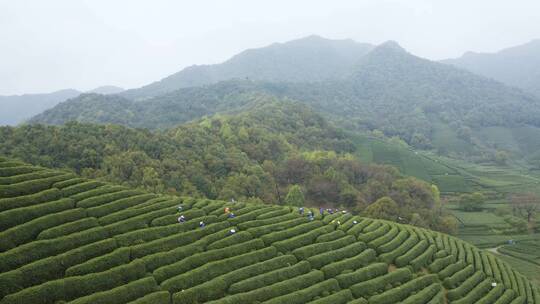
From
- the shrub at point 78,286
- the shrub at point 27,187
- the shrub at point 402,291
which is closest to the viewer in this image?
the shrub at point 78,286

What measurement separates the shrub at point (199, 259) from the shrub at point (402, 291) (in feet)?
30.6

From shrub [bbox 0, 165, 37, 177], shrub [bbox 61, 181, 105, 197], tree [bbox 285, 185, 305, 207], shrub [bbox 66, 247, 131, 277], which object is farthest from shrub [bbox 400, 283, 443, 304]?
tree [bbox 285, 185, 305, 207]

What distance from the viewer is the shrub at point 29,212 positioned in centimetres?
2547

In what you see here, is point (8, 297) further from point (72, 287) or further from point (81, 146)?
point (81, 146)

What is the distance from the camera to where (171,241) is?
2867 cm

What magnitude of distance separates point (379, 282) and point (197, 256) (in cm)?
1371

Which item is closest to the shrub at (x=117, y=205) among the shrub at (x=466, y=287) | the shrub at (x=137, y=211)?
the shrub at (x=137, y=211)

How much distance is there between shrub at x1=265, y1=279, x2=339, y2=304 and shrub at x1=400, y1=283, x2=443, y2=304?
524cm

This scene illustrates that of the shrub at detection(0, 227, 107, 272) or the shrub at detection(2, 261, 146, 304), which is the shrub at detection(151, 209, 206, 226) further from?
the shrub at detection(2, 261, 146, 304)

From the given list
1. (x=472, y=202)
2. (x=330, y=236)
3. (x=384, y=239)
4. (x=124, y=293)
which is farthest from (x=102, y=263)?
(x=472, y=202)

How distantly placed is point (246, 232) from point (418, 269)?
15484 mm

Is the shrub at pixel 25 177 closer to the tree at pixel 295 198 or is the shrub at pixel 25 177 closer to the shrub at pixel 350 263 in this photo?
the shrub at pixel 350 263

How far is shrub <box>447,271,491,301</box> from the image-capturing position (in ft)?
108

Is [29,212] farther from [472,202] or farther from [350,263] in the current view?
[472,202]
